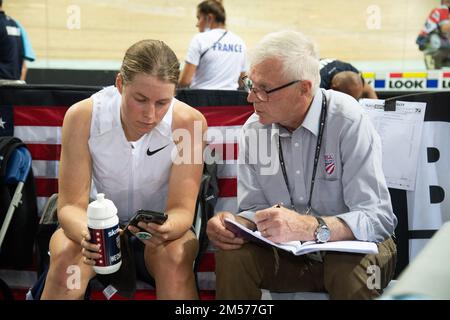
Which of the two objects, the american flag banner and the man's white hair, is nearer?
the man's white hair

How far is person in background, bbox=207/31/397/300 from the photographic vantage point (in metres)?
1.71

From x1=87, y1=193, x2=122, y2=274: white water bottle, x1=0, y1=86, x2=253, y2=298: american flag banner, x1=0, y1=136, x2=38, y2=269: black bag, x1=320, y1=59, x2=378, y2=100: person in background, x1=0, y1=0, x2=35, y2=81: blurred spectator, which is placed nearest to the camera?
x1=87, y1=193, x2=122, y2=274: white water bottle

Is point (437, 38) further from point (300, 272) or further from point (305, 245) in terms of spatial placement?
point (305, 245)

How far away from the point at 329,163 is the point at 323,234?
31cm

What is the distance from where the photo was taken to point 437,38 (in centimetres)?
607

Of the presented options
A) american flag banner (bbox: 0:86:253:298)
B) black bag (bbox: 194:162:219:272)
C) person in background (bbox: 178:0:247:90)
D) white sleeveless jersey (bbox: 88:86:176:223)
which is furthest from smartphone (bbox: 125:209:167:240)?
person in background (bbox: 178:0:247:90)

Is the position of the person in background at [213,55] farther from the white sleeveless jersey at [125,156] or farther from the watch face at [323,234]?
the watch face at [323,234]

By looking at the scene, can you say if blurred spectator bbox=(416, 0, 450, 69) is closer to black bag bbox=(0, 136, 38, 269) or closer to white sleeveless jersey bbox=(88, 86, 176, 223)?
white sleeveless jersey bbox=(88, 86, 176, 223)

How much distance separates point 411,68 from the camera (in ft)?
22.4

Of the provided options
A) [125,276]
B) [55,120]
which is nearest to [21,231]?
[55,120]

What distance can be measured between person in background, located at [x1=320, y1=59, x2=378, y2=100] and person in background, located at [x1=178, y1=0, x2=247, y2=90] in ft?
4.23

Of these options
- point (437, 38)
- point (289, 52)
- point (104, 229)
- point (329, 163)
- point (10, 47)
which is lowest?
point (104, 229)
